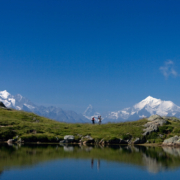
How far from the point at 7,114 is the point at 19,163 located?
4436 cm

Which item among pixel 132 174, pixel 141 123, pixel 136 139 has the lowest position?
pixel 132 174

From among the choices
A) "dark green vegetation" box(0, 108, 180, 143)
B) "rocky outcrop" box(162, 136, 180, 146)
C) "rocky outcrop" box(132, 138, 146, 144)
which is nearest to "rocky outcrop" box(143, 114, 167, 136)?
"dark green vegetation" box(0, 108, 180, 143)

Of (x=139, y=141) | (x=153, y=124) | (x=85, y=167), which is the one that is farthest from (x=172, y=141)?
(x=85, y=167)

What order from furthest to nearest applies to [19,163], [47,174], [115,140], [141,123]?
1. [141,123]
2. [115,140]
3. [19,163]
4. [47,174]

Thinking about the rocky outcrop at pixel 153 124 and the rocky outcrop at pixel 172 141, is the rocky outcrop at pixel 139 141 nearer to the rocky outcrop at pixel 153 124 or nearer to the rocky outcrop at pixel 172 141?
the rocky outcrop at pixel 153 124

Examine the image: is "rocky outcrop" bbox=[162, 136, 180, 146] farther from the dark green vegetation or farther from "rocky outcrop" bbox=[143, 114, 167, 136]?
"rocky outcrop" bbox=[143, 114, 167, 136]

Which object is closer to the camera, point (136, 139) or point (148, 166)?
point (148, 166)

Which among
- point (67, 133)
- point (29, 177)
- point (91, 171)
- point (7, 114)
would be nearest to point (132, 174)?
point (91, 171)

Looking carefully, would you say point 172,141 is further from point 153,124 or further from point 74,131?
point 74,131

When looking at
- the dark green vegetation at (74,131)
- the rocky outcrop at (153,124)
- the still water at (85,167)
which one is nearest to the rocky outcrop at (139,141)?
the dark green vegetation at (74,131)

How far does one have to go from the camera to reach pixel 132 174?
2819 cm

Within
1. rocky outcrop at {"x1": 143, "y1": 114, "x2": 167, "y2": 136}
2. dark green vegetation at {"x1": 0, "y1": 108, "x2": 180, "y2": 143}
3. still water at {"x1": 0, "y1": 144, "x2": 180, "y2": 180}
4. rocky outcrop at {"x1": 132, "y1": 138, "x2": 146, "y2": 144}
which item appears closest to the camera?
still water at {"x1": 0, "y1": 144, "x2": 180, "y2": 180}

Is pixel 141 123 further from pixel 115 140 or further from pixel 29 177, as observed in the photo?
pixel 29 177

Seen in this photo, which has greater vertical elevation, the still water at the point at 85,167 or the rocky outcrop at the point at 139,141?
the rocky outcrop at the point at 139,141
